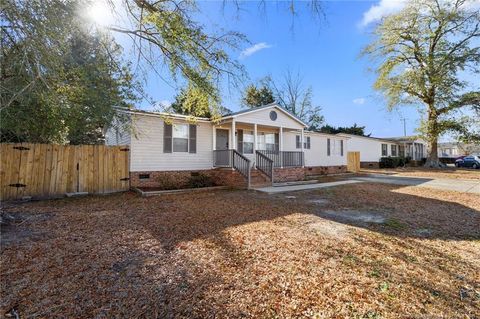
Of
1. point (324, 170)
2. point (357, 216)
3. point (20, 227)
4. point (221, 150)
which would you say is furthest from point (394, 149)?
point (20, 227)

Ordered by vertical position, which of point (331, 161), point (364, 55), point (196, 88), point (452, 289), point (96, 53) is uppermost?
point (364, 55)

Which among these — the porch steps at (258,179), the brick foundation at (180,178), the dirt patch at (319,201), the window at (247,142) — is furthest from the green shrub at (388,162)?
the dirt patch at (319,201)

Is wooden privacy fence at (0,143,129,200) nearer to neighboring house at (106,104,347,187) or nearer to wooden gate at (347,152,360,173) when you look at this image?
Result: neighboring house at (106,104,347,187)

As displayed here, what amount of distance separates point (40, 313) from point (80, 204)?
5.98 meters

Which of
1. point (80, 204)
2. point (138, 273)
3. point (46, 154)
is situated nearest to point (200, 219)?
point (138, 273)

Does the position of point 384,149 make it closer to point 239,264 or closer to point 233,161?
point 233,161

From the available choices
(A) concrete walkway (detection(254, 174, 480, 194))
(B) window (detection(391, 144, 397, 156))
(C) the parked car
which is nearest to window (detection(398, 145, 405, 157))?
(B) window (detection(391, 144, 397, 156))

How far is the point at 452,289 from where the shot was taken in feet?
9.29

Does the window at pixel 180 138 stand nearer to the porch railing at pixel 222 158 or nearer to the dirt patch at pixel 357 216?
the porch railing at pixel 222 158

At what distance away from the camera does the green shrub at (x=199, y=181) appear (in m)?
11.5

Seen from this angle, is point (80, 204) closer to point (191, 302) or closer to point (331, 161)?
point (191, 302)

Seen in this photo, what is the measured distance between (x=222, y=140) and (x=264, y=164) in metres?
2.84

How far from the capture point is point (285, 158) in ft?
45.3

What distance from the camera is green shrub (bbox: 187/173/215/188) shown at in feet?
37.7
